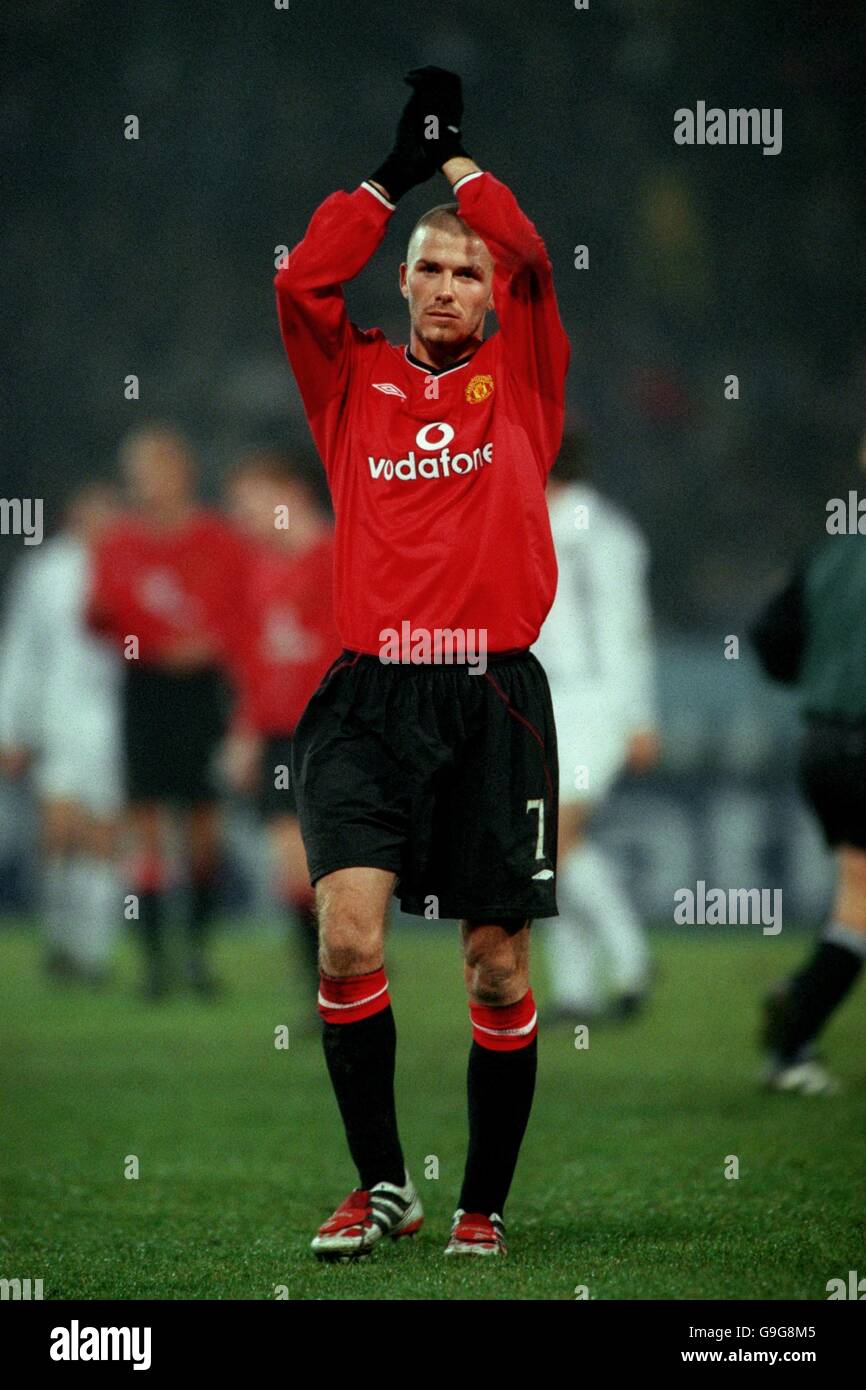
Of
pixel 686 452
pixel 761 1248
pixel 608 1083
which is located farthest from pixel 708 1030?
pixel 686 452

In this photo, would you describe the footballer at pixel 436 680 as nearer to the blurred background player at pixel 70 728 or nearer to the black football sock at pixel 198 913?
the black football sock at pixel 198 913

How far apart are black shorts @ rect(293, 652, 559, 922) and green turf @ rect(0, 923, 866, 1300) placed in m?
0.73

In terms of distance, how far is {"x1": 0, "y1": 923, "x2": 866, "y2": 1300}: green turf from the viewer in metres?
3.79

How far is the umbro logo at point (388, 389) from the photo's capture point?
13.5 feet

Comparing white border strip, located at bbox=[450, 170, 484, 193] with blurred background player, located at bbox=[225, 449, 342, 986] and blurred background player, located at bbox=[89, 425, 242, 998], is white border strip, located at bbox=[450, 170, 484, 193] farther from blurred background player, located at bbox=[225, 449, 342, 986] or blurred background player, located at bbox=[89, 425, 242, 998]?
blurred background player, located at bbox=[89, 425, 242, 998]

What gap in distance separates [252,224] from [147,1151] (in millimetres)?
11110

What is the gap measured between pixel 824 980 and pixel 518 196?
30.7 ft

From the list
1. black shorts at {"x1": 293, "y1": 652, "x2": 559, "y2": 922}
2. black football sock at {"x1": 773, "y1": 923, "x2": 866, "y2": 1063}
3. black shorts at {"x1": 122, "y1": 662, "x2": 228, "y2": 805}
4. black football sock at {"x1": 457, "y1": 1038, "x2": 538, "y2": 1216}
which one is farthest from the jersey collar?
black shorts at {"x1": 122, "y1": 662, "x2": 228, "y2": 805}

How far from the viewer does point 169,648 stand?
9828 mm

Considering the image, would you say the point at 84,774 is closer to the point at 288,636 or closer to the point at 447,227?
the point at 288,636

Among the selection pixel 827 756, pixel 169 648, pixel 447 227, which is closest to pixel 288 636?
pixel 169 648

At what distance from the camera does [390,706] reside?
4020 millimetres
